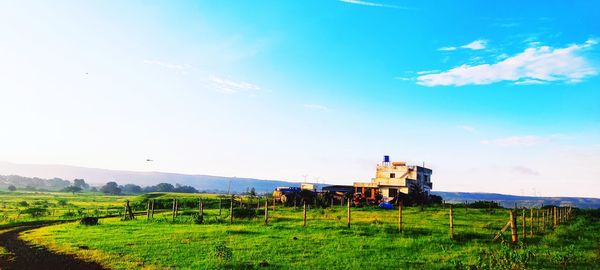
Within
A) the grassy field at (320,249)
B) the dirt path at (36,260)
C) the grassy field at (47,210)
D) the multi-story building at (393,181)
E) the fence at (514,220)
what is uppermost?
the multi-story building at (393,181)

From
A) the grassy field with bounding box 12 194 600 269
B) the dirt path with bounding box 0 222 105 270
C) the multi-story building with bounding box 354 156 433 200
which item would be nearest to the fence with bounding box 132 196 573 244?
the grassy field with bounding box 12 194 600 269

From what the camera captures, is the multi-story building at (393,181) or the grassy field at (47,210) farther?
the multi-story building at (393,181)

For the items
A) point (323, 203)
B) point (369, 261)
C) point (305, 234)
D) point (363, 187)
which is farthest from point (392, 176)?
point (369, 261)

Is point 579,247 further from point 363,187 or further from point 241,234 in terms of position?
point 363,187

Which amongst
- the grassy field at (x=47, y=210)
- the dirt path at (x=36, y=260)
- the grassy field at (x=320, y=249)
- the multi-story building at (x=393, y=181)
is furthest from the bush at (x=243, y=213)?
the multi-story building at (x=393, y=181)

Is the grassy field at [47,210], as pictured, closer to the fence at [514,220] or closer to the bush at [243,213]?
Answer: the fence at [514,220]

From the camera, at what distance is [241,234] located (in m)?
27.2

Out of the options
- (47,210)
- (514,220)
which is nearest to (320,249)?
(514,220)

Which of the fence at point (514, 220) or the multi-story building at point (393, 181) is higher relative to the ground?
the multi-story building at point (393, 181)

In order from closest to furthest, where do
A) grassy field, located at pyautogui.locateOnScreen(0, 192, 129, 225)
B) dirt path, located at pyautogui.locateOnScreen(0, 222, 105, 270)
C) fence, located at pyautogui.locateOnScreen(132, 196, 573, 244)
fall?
dirt path, located at pyautogui.locateOnScreen(0, 222, 105, 270)
fence, located at pyautogui.locateOnScreen(132, 196, 573, 244)
grassy field, located at pyautogui.locateOnScreen(0, 192, 129, 225)

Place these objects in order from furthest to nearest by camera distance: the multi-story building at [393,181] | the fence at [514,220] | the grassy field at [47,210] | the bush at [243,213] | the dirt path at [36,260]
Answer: the multi-story building at [393,181], the grassy field at [47,210], the bush at [243,213], the fence at [514,220], the dirt path at [36,260]

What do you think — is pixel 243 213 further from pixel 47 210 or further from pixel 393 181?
pixel 393 181

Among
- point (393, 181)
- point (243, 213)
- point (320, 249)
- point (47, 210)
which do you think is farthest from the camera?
point (393, 181)

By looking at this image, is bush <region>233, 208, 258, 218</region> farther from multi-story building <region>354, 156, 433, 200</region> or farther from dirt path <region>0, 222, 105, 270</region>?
multi-story building <region>354, 156, 433, 200</region>
